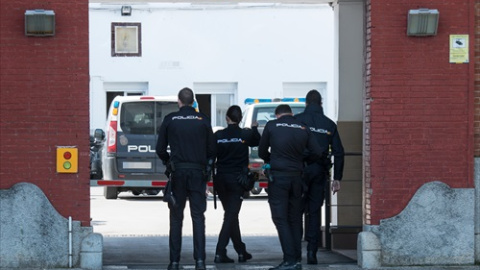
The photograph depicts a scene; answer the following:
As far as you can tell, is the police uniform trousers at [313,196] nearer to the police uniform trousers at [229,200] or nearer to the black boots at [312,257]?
the black boots at [312,257]

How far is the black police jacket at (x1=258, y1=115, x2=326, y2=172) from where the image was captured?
12258 mm

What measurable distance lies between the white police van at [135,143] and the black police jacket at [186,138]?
11256 millimetres

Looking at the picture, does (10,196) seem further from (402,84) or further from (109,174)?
(109,174)

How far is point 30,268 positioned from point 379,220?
12.9 ft

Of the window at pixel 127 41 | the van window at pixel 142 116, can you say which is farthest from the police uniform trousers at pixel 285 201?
the window at pixel 127 41

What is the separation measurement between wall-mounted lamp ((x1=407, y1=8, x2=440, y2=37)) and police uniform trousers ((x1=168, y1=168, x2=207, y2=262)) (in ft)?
9.47

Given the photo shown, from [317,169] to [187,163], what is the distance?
180 cm

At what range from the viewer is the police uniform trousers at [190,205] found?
39.9 ft

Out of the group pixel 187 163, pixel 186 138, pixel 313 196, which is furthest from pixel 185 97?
pixel 313 196

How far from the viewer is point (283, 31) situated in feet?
108

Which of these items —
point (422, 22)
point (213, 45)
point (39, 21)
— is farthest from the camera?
point (213, 45)

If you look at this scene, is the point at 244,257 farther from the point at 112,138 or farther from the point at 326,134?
the point at 112,138

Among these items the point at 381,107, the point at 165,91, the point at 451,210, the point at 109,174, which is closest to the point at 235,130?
the point at 381,107

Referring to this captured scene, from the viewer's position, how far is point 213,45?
1291 inches
